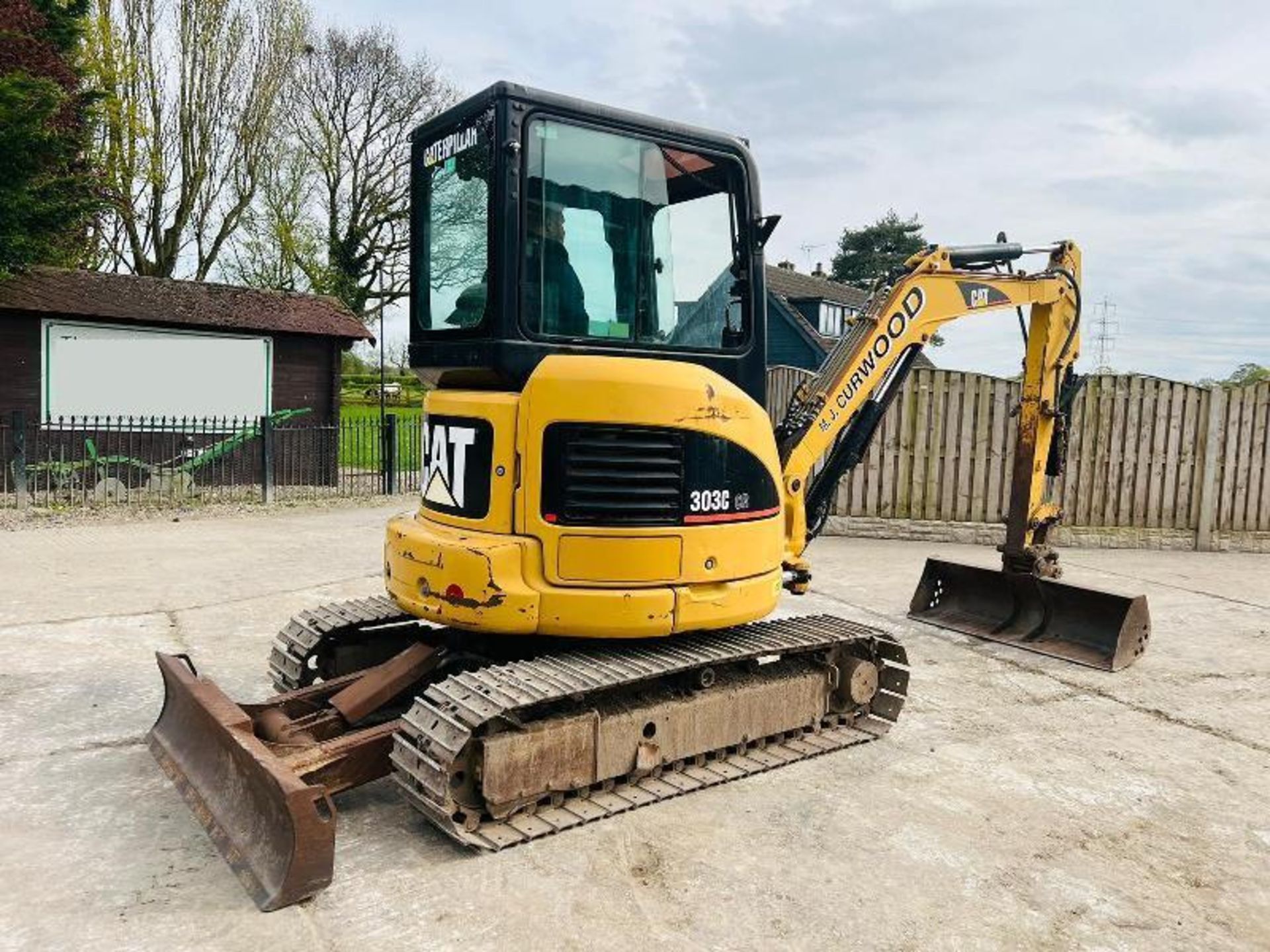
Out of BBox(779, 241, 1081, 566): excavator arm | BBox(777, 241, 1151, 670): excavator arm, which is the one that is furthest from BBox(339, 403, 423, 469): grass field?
BBox(779, 241, 1081, 566): excavator arm

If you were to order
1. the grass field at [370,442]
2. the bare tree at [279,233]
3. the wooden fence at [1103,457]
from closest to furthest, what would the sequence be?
the wooden fence at [1103,457], the grass field at [370,442], the bare tree at [279,233]

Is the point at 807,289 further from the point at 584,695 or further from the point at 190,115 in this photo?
the point at 584,695

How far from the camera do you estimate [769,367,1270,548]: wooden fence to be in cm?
1196

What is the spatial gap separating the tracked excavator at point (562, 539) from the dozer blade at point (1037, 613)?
2.44 meters

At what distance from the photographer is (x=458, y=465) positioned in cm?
439

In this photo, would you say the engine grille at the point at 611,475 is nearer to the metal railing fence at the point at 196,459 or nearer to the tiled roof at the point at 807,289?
the metal railing fence at the point at 196,459

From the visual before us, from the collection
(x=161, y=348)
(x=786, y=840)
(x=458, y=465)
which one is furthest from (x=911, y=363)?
(x=161, y=348)

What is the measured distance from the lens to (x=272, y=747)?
163 inches

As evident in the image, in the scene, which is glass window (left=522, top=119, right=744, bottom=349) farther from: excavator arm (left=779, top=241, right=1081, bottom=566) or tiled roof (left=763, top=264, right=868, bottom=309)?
tiled roof (left=763, top=264, right=868, bottom=309)

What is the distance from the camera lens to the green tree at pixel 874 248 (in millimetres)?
46938

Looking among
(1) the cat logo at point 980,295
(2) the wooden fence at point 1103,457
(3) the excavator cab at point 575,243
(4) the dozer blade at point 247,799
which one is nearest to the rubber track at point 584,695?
(4) the dozer blade at point 247,799

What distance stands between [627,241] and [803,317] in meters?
28.9

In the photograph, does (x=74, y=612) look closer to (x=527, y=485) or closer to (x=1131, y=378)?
(x=527, y=485)

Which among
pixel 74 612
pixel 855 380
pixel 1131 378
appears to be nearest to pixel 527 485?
pixel 855 380
